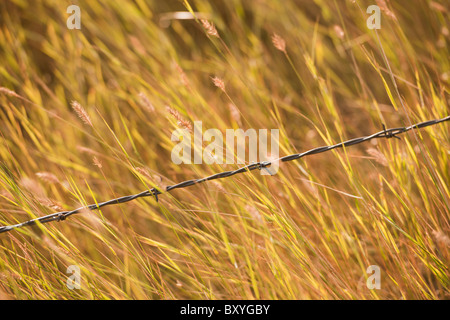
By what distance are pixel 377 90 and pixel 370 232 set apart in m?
1.22

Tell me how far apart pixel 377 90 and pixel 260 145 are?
43.8 inches

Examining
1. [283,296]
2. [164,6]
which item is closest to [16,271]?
[283,296]

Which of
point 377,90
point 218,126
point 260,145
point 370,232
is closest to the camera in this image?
point 370,232

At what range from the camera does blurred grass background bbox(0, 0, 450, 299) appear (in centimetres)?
122

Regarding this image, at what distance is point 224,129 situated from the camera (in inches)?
64.2

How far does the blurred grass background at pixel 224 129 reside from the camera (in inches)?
48.0

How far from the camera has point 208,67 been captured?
7.86 feet

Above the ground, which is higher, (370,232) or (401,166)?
(401,166)

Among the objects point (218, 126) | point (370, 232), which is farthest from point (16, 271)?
point (370, 232)

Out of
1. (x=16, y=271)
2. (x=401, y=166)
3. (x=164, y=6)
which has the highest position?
(x=164, y=6)
